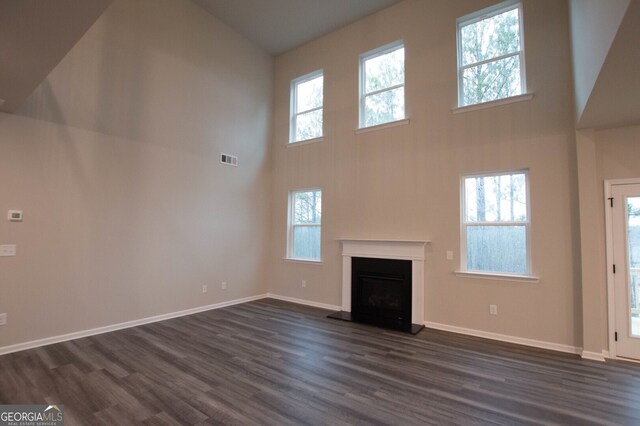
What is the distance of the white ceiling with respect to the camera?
16.8 ft

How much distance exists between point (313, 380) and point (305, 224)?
3464 mm

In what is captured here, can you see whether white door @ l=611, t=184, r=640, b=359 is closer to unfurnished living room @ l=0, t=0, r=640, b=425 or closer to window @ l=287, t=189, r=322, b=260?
unfurnished living room @ l=0, t=0, r=640, b=425

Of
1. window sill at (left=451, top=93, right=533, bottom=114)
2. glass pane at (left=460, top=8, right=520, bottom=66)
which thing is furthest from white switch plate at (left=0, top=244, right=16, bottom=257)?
glass pane at (left=460, top=8, right=520, bottom=66)

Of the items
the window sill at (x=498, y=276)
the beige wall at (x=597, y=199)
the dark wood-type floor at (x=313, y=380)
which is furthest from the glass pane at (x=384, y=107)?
the dark wood-type floor at (x=313, y=380)

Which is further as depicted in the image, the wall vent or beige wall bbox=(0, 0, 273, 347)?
the wall vent

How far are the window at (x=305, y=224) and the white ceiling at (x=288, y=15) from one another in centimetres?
294

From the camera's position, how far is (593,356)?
131 inches

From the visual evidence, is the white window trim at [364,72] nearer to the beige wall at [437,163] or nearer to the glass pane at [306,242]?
the beige wall at [437,163]

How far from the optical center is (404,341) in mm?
3865

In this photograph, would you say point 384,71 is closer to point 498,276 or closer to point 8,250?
point 498,276

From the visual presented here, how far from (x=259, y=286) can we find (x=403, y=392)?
408cm

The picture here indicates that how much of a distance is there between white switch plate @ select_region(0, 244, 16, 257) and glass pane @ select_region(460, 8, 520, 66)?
606 cm

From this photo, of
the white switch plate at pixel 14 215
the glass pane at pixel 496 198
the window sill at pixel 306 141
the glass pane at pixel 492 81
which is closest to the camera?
the white switch plate at pixel 14 215

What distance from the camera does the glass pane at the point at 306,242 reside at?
585 cm
